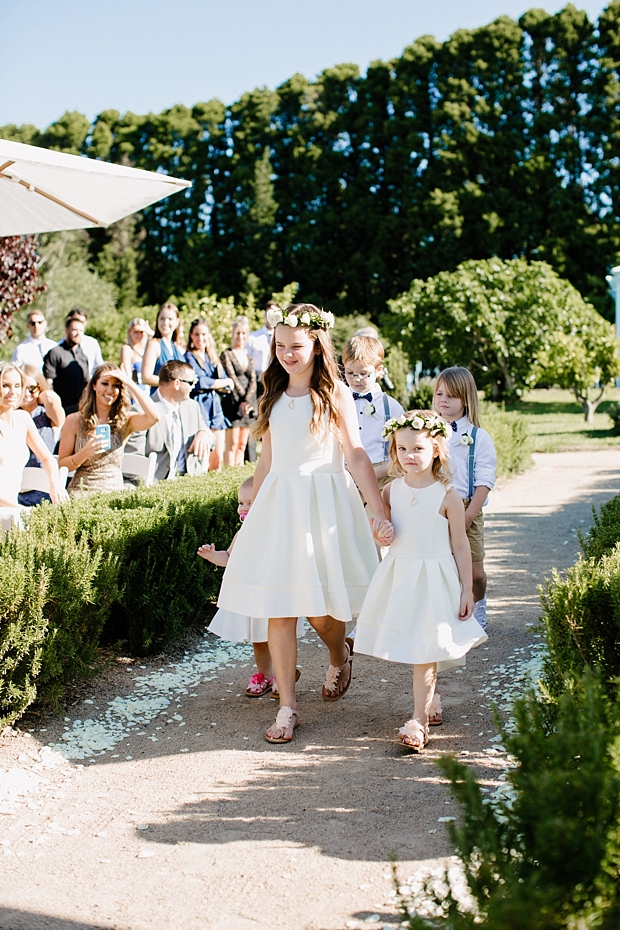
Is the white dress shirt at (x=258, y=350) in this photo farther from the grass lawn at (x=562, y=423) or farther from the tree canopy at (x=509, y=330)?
the tree canopy at (x=509, y=330)

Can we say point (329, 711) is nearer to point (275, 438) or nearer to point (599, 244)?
point (275, 438)

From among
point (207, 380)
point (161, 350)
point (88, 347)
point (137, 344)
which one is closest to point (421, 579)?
point (161, 350)

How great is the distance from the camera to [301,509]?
3846 mm

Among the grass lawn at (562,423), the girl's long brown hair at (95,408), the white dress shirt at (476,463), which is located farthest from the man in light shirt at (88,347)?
the grass lawn at (562,423)

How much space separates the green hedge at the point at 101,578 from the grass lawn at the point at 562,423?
442 inches

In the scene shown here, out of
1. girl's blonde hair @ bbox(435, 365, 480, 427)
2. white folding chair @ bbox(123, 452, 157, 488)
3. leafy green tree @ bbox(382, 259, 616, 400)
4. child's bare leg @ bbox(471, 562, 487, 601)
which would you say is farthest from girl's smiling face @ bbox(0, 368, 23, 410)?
leafy green tree @ bbox(382, 259, 616, 400)

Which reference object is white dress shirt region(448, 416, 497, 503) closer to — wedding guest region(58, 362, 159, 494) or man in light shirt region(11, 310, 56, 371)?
wedding guest region(58, 362, 159, 494)

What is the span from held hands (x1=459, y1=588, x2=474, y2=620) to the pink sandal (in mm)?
1212

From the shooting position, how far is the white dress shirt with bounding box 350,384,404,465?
5363mm

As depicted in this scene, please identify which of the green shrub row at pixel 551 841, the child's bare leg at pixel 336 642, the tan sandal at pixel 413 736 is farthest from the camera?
the child's bare leg at pixel 336 642

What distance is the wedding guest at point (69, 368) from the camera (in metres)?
8.48

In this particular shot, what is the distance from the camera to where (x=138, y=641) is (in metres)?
4.96

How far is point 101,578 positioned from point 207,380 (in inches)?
191

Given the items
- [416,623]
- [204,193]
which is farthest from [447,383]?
[204,193]
